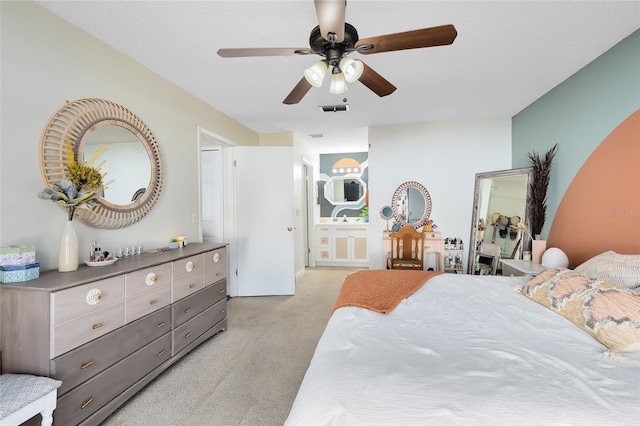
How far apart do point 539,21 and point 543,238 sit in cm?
224

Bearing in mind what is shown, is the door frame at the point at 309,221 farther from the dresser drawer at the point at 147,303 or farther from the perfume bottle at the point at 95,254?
the perfume bottle at the point at 95,254

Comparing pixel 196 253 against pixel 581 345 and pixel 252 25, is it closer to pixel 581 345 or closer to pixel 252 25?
pixel 252 25

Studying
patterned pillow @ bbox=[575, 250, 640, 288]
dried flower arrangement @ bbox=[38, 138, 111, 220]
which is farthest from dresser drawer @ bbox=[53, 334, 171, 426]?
patterned pillow @ bbox=[575, 250, 640, 288]

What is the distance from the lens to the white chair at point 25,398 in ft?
3.67

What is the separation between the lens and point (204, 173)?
3955 mm

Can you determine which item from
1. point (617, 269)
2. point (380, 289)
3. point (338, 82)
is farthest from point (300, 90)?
point (617, 269)

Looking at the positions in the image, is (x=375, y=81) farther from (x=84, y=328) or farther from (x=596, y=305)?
(x=84, y=328)

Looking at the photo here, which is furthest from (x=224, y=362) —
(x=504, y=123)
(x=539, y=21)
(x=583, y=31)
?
(x=504, y=123)

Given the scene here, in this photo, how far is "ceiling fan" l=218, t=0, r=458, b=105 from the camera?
1250 mm

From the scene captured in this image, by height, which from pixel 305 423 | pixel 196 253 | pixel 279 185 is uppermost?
pixel 279 185

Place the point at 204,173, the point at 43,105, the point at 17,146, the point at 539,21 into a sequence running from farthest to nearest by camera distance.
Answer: the point at 204,173 → the point at 539,21 → the point at 43,105 → the point at 17,146

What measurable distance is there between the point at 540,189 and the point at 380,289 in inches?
92.2

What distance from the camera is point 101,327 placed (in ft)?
5.21

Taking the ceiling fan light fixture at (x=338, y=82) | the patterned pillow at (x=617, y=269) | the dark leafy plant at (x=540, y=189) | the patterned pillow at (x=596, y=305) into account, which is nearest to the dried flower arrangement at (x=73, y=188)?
the ceiling fan light fixture at (x=338, y=82)
